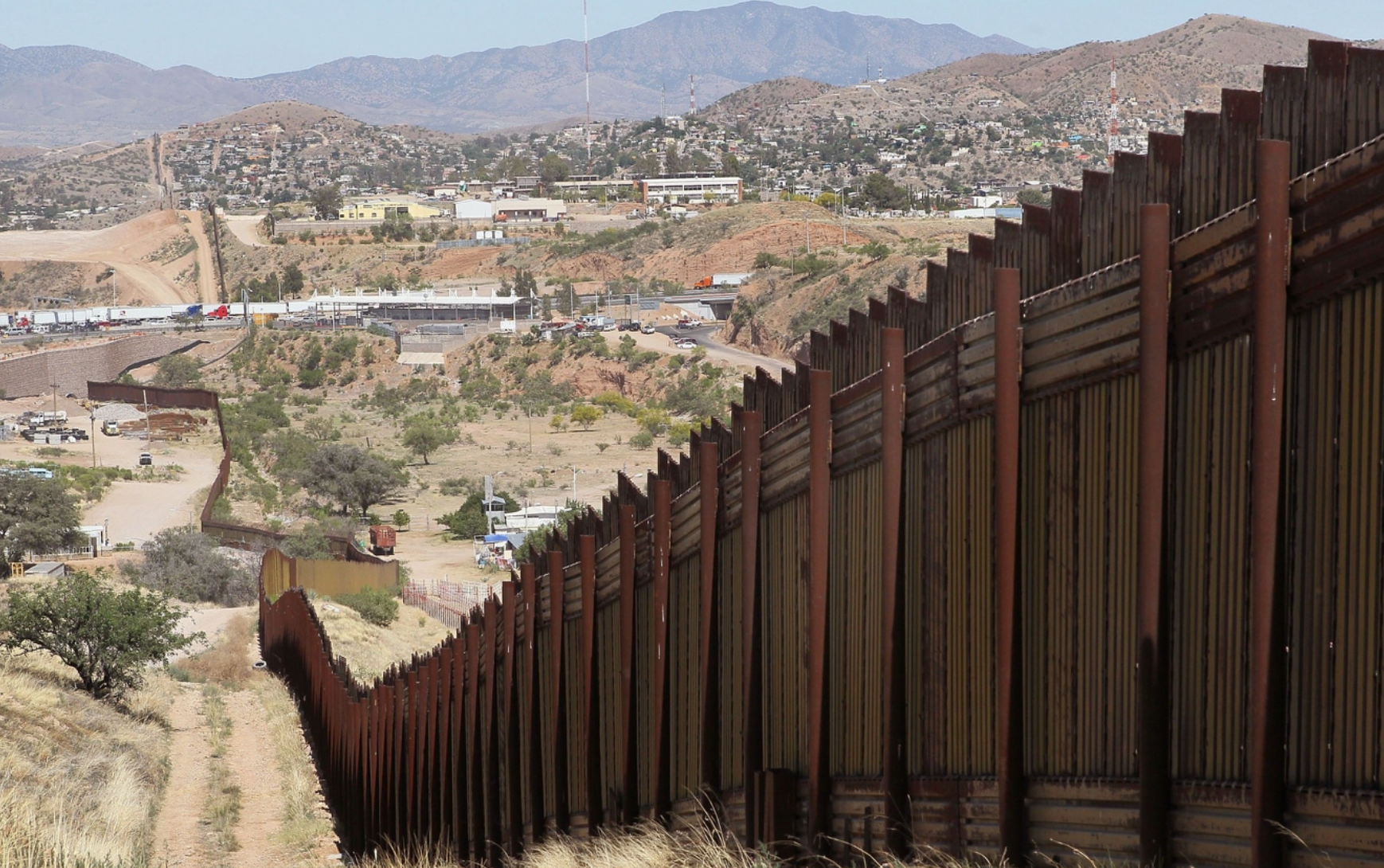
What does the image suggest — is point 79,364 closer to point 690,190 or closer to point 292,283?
point 292,283

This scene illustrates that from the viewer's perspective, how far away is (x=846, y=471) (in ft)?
16.1

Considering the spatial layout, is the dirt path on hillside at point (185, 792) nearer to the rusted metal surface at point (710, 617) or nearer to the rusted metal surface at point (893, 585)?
the rusted metal surface at point (710, 617)

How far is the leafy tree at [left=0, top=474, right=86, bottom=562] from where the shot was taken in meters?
37.2

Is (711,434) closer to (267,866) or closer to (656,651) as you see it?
(656,651)

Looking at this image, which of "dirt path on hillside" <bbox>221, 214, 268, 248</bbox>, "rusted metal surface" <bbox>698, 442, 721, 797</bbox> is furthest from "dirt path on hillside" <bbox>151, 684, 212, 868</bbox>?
"dirt path on hillside" <bbox>221, 214, 268, 248</bbox>

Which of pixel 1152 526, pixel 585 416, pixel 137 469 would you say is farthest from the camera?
pixel 585 416

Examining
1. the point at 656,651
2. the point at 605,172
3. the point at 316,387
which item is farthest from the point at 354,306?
the point at 656,651

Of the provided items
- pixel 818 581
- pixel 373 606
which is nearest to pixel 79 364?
pixel 373 606

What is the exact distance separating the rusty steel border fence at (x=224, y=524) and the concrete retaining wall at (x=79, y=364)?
10.7 metres

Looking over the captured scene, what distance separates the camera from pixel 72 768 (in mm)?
12273

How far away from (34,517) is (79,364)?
55.1 meters

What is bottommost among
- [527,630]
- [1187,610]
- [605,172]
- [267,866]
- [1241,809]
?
[267,866]

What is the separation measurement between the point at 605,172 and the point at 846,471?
595 ft

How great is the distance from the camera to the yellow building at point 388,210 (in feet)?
464
